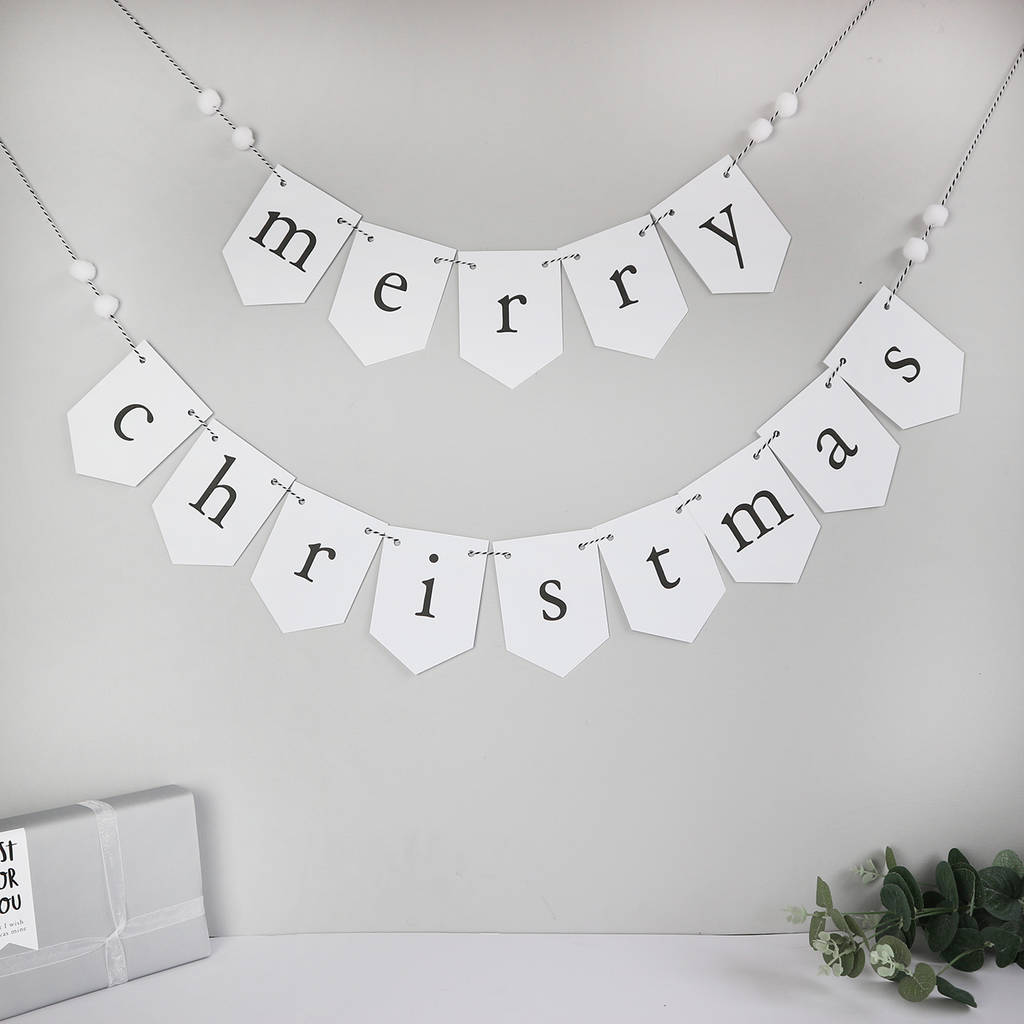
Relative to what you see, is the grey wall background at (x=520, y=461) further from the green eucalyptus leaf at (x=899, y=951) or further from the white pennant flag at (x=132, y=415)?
the green eucalyptus leaf at (x=899, y=951)

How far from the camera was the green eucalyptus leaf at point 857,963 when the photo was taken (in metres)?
1.09

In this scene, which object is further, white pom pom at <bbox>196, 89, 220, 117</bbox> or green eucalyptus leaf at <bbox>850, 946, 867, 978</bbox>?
white pom pom at <bbox>196, 89, 220, 117</bbox>

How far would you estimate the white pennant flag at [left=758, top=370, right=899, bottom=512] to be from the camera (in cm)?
124

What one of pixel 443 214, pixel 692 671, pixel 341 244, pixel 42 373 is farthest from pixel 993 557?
pixel 42 373

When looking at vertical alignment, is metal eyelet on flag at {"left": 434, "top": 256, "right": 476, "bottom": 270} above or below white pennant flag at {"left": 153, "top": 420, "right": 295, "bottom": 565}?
above

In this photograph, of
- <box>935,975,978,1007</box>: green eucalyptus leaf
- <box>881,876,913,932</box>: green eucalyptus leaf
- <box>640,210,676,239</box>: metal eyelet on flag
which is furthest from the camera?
<box>640,210,676,239</box>: metal eyelet on flag

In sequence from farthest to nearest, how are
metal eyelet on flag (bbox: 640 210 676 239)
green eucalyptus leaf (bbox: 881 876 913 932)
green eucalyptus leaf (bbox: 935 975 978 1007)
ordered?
1. metal eyelet on flag (bbox: 640 210 676 239)
2. green eucalyptus leaf (bbox: 881 876 913 932)
3. green eucalyptus leaf (bbox: 935 975 978 1007)

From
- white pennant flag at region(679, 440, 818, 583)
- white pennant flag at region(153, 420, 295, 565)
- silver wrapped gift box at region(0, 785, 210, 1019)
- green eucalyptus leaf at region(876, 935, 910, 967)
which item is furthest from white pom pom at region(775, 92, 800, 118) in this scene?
silver wrapped gift box at region(0, 785, 210, 1019)

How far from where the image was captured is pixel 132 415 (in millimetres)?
1242

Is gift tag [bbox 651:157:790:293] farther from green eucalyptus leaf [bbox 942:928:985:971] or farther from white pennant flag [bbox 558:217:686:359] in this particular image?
green eucalyptus leaf [bbox 942:928:985:971]

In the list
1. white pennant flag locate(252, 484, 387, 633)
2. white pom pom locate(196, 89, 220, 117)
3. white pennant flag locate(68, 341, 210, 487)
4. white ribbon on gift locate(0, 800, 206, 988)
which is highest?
white pom pom locate(196, 89, 220, 117)

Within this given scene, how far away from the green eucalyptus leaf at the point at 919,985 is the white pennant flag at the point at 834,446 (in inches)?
22.0

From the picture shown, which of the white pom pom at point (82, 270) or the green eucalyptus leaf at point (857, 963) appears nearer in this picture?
the green eucalyptus leaf at point (857, 963)

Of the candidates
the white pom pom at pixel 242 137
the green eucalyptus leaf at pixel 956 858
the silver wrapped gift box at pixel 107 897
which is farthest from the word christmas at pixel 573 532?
the green eucalyptus leaf at pixel 956 858
